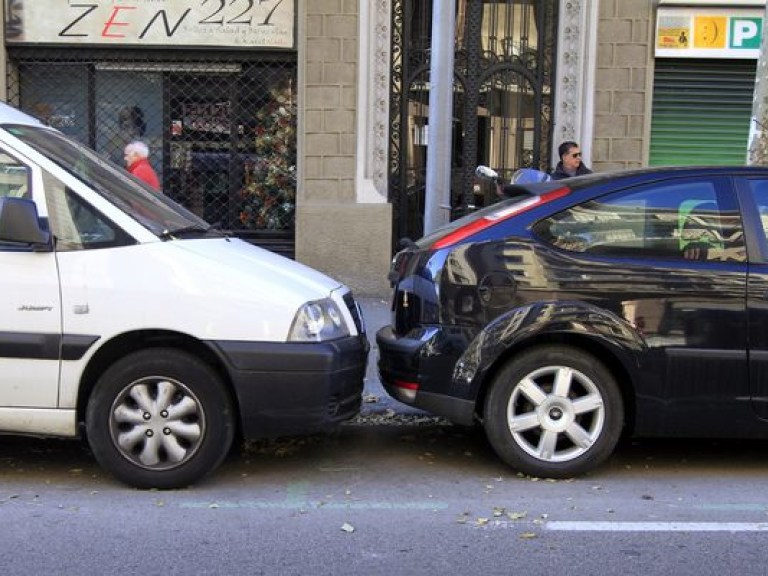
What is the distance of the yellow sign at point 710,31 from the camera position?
403 inches

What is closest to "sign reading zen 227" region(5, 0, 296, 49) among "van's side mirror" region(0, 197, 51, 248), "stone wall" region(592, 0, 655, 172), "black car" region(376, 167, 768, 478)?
"stone wall" region(592, 0, 655, 172)

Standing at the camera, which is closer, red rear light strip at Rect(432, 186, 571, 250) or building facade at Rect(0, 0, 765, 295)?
red rear light strip at Rect(432, 186, 571, 250)

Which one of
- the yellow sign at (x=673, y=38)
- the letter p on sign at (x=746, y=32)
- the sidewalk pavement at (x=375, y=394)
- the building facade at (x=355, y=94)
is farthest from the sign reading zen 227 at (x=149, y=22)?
the letter p on sign at (x=746, y=32)

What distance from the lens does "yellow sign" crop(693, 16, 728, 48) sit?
10.2 m

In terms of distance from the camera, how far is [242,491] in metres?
A: 4.50

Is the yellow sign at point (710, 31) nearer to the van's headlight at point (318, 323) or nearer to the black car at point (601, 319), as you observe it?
the black car at point (601, 319)

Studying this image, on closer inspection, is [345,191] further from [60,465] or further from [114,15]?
[60,465]

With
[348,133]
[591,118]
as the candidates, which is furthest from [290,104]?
[591,118]

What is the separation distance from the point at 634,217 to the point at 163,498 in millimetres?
2912

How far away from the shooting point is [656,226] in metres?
4.64

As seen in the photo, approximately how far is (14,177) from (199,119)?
6.49 metres

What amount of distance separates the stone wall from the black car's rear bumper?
6470 mm

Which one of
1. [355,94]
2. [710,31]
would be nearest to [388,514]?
[355,94]

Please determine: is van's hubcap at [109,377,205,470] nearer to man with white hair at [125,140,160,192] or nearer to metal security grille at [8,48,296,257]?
man with white hair at [125,140,160,192]
